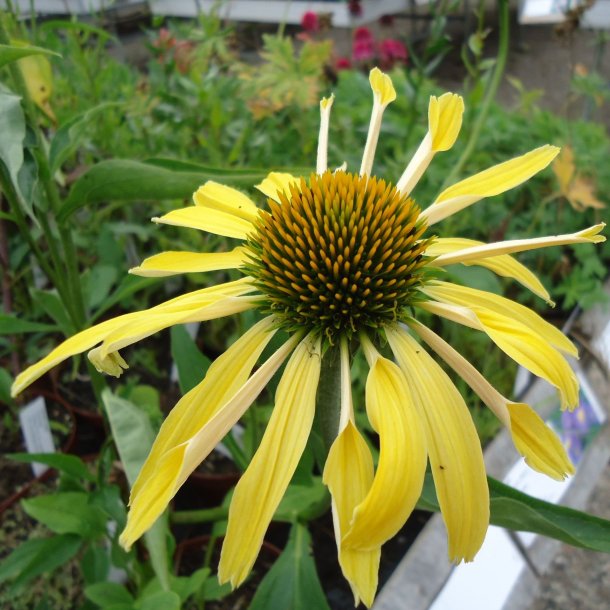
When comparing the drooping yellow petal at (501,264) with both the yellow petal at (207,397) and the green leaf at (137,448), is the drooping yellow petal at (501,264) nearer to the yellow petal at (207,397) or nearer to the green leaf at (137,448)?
the yellow petal at (207,397)

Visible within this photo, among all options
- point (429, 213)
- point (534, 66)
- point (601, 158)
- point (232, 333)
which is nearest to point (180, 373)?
point (429, 213)

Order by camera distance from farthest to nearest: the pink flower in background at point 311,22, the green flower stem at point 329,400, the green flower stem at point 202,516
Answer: the pink flower in background at point 311,22 → the green flower stem at point 202,516 → the green flower stem at point 329,400

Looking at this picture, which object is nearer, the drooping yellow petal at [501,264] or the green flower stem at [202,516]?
the drooping yellow petal at [501,264]

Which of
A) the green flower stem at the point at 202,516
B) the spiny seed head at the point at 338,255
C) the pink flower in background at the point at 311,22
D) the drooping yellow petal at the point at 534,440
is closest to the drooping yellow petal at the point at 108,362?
the spiny seed head at the point at 338,255

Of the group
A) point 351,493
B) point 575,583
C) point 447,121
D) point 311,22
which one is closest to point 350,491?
point 351,493

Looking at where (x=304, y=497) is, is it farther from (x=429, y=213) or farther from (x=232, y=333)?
(x=232, y=333)

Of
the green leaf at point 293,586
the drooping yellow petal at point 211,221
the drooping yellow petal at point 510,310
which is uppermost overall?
the drooping yellow petal at point 211,221

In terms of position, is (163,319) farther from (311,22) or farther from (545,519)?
(311,22)
